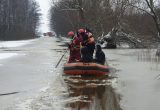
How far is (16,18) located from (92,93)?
123541mm

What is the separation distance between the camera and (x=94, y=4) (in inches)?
2406

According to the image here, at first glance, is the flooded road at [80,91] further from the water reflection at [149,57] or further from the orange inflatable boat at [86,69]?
the water reflection at [149,57]

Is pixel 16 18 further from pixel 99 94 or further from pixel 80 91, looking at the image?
pixel 99 94

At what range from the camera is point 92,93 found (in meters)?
13.3

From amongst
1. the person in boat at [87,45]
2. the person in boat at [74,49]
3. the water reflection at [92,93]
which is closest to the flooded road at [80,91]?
the water reflection at [92,93]

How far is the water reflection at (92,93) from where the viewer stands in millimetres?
11094

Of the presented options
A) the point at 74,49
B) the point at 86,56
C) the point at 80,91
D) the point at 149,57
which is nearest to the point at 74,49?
the point at 74,49

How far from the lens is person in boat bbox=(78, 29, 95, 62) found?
1855 centimetres

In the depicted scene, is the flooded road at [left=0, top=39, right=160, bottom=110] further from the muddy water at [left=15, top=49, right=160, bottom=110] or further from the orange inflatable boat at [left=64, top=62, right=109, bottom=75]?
the orange inflatable boat at [left=64, top=62, right=109, bottom=75]

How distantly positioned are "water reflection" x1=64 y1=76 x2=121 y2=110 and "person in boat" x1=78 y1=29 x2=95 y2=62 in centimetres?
125

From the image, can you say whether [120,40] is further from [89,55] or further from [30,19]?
[30,19]

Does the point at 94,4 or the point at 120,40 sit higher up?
the point at 94,4

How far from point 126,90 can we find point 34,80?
14.0 feet

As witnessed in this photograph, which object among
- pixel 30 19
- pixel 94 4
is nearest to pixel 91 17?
pixel 94 4
